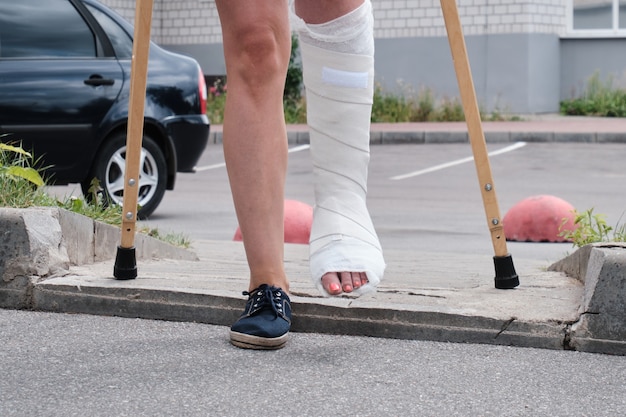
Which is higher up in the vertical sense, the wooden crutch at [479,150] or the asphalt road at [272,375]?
the wooden crutch at [479,150]

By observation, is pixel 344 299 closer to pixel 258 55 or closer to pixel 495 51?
pixel 258 55

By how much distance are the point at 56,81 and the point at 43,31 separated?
0.45 meters

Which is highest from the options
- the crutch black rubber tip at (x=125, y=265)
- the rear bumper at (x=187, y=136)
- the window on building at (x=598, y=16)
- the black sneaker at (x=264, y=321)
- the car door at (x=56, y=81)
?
the window on building at (x=598, y=16)

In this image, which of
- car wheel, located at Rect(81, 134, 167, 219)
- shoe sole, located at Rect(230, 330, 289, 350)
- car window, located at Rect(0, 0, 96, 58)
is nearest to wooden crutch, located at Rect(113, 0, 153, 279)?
shoe sole, located at Rect(230, 330, 289, 350)

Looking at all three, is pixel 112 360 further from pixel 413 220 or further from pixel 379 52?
pixel 379 52

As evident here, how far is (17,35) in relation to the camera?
27.3ft

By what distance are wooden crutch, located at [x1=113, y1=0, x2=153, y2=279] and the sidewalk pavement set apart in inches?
3.0

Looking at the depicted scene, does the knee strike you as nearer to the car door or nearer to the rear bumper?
the car door

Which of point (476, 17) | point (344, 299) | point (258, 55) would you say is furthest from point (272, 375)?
point (476, 17)

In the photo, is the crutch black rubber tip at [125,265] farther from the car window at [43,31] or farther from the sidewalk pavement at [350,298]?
the car window at [43,31]

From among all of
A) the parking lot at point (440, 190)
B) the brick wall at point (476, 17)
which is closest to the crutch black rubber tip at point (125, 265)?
the parking lot at point (440, 190)

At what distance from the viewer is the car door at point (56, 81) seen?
316 inches

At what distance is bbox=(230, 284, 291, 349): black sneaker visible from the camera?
126 inches

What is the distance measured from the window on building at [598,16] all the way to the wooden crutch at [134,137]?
1803 centimetres
